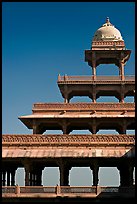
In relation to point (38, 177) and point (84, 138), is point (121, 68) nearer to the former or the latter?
point (84, 138)

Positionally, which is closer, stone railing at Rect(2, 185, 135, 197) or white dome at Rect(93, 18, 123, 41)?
stone railing at Rect(2, 185, 135, 197)

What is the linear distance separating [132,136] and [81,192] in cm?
744

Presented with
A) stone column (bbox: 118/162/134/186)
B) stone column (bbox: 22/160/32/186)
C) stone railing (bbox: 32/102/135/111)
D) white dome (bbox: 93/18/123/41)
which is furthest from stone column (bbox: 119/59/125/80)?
stone column (bbox: 22/160/32/186)

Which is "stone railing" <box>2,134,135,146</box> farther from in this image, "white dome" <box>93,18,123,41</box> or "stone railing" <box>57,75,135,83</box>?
"white dome" <box>93,18,123,41</box>

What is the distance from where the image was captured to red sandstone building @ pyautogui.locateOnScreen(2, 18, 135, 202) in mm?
29641

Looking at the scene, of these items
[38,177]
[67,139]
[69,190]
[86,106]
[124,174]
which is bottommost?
[38,177]

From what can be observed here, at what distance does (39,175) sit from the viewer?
42469 mm

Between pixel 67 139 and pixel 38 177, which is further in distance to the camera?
pixel 38 177

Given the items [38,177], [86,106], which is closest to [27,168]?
[86,106]

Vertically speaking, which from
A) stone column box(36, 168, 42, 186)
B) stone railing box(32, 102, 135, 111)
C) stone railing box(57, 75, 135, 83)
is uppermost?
stone railing box(57, 75, 135, 83)

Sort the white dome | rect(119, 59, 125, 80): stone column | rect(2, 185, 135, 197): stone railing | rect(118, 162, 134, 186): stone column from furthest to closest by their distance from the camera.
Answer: the white dome → rect(119, 59, 125, 80): stone column → rect(118, 162, 134, 186): stone column → rect(2, 185, 135, 197): stone railing

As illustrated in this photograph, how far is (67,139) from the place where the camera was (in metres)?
33.2

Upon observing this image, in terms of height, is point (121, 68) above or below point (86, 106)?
above

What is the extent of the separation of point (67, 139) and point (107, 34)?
13992mm
